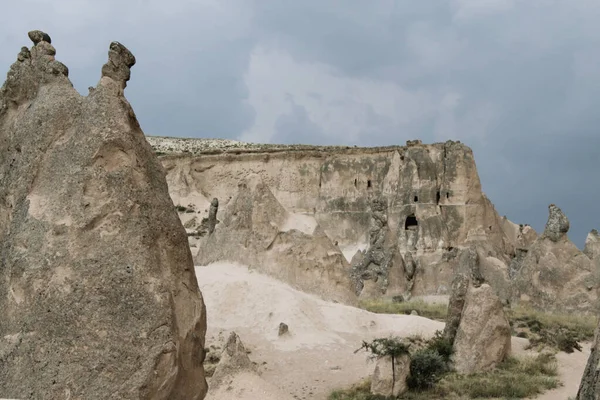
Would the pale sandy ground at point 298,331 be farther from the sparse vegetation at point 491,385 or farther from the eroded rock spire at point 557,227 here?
the eroded rock spire at point 557,227

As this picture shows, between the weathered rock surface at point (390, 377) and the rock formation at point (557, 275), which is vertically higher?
the rock formation at point (557, 275)

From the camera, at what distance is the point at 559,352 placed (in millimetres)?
13242

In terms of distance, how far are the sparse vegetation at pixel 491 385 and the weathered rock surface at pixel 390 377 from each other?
0.47 ft

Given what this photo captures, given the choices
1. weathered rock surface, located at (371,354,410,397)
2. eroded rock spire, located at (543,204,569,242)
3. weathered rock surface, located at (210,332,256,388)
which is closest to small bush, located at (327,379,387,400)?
weathered rock surface, located at (371,354,410,397)

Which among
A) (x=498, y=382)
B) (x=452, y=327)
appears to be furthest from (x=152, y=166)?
(x=452, y=327)

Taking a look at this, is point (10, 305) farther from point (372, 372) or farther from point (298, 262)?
point (298, 262)

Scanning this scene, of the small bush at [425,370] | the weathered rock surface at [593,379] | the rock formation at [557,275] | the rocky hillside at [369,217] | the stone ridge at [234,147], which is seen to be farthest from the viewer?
the stone ridge at [234,147]

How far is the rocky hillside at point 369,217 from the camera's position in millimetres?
17047

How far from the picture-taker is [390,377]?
34.8 ft

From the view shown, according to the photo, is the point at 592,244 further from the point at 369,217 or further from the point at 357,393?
the point at 357,393

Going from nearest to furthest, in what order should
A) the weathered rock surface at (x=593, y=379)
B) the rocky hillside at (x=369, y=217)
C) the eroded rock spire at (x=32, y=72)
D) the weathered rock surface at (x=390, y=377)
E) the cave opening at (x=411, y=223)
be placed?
the weathered rock surface at (x=593, y=379) < the eroded rock spire at (x=32, y=72) < the weathered rock surface at (x=390, y=377) < the rocky hillside at (x=369, y=217) < the cave opening at (x=411, y=223)

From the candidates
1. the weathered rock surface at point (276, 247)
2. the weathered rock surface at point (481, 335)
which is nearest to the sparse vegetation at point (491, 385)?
the weathered rock surface at point (481, 335)

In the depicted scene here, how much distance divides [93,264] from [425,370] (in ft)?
23.9

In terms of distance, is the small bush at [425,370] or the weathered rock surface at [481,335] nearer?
the small bush at [425,370]
